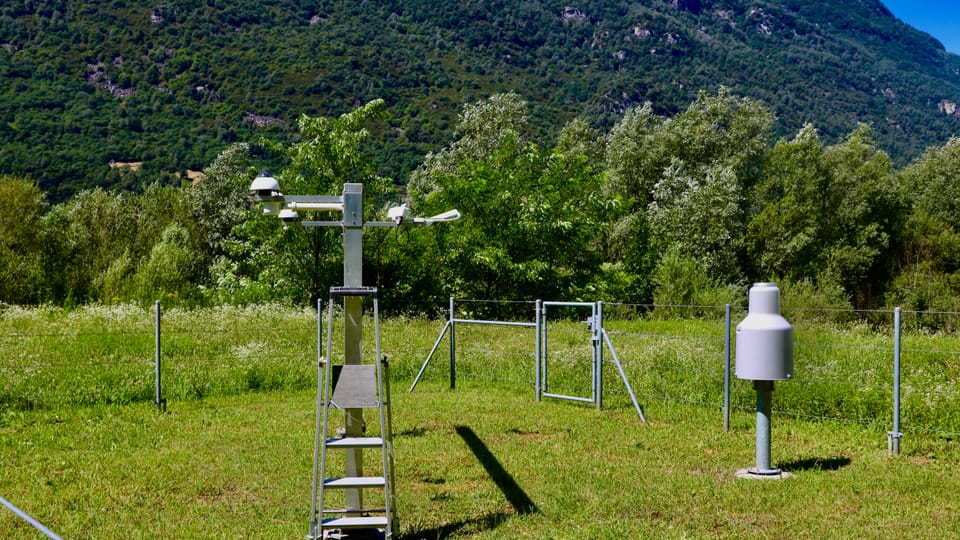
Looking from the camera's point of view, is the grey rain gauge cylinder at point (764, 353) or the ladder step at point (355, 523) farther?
the grey rain gauge cylinder at point (764, 353)

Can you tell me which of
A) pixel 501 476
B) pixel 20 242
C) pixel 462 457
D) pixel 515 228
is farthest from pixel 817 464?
pixel 20 242

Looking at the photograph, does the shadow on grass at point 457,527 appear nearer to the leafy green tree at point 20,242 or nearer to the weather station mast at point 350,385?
the weather station mast at point 350,385

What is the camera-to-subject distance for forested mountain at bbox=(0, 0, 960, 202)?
71.8 m

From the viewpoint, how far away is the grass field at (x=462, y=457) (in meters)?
6.04

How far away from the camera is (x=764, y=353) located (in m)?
7.17

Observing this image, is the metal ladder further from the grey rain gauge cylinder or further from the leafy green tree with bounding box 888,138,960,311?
the leafy green tree with bounding box 888,138,960,311

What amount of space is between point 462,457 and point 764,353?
3.21 m

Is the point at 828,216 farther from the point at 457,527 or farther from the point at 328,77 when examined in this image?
the point at 328,77

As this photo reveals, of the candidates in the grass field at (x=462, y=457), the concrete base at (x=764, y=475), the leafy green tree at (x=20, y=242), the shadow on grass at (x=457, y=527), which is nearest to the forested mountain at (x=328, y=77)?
the leafy green tree at (x=20, y=242)

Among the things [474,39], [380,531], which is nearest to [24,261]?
[380,531]

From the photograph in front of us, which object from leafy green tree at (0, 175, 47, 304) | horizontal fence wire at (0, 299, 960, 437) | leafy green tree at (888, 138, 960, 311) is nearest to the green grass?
horizontal fence wire at (0, 299, 960, 437)

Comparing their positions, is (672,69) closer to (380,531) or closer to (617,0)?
(617,0)

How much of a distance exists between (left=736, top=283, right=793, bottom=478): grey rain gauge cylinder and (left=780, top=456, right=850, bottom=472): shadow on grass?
0.40 metres

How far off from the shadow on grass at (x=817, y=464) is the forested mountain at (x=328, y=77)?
41.6 metres
